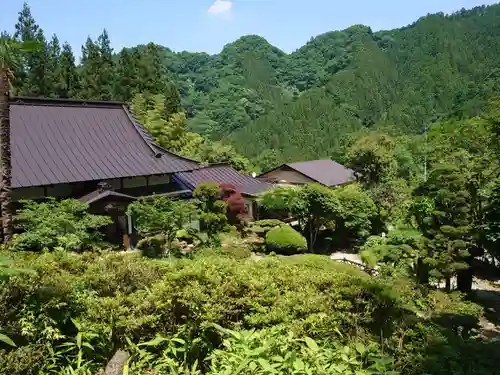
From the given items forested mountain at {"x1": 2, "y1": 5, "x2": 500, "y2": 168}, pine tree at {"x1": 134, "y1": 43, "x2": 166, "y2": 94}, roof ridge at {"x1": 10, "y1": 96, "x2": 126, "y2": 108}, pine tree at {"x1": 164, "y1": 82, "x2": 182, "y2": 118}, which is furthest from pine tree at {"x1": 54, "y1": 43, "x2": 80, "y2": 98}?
roof ridge at {"x1": 10, "y1": 96, "x2": 126, "y2": 108}

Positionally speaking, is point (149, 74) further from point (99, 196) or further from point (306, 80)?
point (306, 80)

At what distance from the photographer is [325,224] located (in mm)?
20156

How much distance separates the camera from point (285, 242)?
17.2 m

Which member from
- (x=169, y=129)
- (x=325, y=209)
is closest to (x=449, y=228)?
(x=325, y=209)

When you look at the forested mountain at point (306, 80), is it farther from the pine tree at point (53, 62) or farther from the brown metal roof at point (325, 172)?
the brown metal roof at point (325, 172)

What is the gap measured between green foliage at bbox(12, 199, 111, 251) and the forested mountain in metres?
20.6

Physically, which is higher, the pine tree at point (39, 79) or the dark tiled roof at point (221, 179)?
the pine tree at point (39, 79)

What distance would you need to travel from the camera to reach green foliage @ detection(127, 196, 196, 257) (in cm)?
1348

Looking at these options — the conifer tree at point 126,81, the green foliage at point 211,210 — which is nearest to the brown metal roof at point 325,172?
the conifer tree at point 126,81

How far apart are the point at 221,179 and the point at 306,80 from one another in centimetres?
9447

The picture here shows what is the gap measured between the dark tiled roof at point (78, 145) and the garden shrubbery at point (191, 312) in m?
10.2

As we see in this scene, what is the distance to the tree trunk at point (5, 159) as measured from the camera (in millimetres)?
9561

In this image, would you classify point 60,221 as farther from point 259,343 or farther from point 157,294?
point 259,343

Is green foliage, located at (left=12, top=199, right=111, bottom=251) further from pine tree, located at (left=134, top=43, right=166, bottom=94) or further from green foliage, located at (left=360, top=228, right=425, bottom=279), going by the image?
pine tree, located at (left=134, top=43, right=166, bottom=94)
